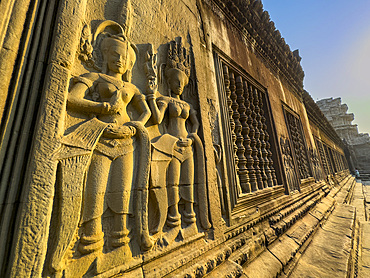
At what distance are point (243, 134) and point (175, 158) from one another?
230cm

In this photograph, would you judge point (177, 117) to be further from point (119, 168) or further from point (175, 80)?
point (119, 168)

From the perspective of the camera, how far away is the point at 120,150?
1.42 metres

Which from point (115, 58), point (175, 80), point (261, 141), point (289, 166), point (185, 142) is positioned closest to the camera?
point (115, 58)

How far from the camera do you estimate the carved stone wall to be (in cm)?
105

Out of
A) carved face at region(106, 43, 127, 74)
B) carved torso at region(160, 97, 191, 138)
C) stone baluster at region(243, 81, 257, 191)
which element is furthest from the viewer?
stone baluster at region(243, 81, 257, 191)

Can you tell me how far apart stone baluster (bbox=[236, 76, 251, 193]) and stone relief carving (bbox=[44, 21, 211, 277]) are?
4.36 feet

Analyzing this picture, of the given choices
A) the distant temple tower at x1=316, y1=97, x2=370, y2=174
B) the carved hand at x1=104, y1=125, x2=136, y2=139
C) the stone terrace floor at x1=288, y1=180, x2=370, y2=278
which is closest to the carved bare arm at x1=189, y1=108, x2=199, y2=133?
the carved hand at x1=104, y1=125, x2=136, y2=139

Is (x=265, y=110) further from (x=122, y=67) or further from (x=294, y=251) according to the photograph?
(x=122, y=67)

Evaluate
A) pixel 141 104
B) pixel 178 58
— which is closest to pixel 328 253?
pixel 141 104

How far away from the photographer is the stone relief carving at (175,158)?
163 cm

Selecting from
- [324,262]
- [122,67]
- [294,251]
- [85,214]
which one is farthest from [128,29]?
[324,262]

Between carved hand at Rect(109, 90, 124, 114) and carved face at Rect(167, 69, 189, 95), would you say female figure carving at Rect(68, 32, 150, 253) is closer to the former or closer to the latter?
carved hand at Rect(109, 90, 124, 114)

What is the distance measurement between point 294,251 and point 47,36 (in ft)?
12.8

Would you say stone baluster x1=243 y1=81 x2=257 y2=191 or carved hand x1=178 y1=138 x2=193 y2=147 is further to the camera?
stone baluster x1=243 y1=81 x2=257 y2=191
